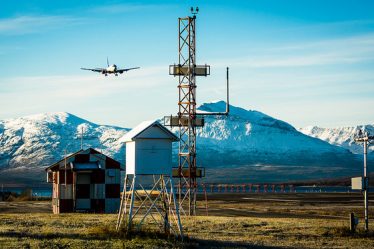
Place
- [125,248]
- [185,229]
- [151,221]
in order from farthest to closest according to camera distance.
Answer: [151,221]
[185,229]
[125,248]

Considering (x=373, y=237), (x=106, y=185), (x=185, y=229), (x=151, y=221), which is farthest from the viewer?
(x=106, y=185)

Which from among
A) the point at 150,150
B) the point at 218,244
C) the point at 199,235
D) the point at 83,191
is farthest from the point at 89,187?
the point at 218,244

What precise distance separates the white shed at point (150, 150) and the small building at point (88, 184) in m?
22.4

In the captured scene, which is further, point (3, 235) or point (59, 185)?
point (59, 185)

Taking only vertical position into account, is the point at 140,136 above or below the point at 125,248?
above

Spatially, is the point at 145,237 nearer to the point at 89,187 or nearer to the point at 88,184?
the point at 88,184

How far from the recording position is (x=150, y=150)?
1268 inches

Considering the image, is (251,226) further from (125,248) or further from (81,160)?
(81,160)

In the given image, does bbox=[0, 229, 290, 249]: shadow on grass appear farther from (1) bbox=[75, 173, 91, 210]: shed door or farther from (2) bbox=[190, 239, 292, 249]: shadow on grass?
(1) bbox=[75, 173, 91, 210]: shed door

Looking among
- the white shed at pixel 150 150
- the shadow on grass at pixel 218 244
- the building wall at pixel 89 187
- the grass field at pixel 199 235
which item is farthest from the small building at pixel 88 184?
the shadow on grass at pixel 218 244

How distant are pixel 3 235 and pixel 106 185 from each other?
74.9 feet

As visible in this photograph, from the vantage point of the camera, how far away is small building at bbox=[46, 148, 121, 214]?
54.6m

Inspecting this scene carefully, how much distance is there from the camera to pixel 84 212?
54.8 meters

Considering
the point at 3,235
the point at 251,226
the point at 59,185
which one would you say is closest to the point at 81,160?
the point at 59,185
